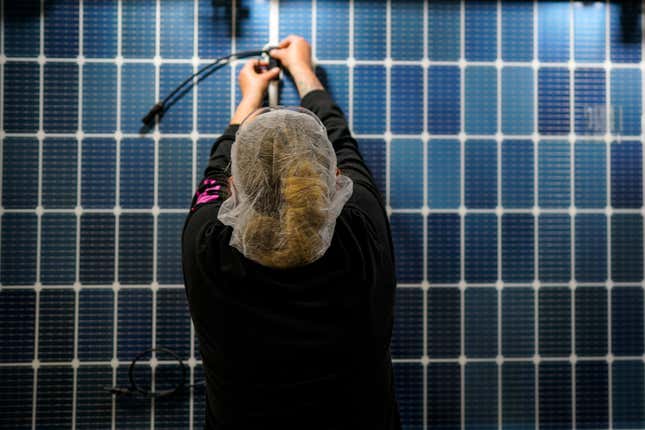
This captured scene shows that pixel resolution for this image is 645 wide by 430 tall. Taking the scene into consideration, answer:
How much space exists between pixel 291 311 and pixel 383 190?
2.72ft

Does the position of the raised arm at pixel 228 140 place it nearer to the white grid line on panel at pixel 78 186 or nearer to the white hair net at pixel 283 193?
the white hair net at pixel 283 193

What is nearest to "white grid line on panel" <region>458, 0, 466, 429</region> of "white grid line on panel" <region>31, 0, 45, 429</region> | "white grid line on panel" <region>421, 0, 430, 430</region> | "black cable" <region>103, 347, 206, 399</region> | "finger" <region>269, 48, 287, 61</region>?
"white grid line on panel" <region>421, 0, 430, 430</region>

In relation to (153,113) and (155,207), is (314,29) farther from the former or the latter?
(155,207)

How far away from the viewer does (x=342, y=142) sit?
161cm

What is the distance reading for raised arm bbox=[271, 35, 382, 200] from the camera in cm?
156

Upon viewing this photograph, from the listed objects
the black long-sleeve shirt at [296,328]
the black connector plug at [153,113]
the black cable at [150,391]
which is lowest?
the black cable at [150,391]

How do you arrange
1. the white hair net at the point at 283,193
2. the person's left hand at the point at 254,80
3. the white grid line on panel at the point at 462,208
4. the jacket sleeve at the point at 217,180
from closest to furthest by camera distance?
the white hair net at the point at 283,193 < the jacket sleeve at the point at 217,180 < the person's left hand at the point at 254,80 < the white grid line on panel at the point at 462,208

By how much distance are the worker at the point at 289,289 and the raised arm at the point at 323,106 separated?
9.1 inches

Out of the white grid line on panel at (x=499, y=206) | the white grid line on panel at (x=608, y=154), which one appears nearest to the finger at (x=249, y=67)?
the white grid line on panel at (x=499, y=206)

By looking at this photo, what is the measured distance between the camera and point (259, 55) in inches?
74.6

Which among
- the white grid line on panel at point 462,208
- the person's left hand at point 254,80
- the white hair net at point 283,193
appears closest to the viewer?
the white hair net at point 283,193

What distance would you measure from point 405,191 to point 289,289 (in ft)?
2.86

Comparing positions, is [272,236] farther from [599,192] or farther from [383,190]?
[599,192]

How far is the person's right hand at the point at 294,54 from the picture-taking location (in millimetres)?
1822
